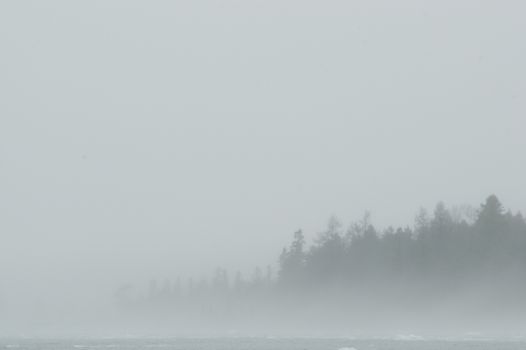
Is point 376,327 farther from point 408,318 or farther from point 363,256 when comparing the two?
point 363,256

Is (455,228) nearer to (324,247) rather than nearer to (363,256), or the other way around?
(363,256)

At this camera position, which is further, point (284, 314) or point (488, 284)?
point (284, 314)

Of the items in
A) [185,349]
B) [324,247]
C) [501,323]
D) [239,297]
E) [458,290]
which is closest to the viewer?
[185,349]

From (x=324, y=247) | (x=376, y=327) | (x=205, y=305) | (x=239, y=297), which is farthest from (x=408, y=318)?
(x=205, y=305)

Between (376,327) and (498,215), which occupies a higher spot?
(498,215)

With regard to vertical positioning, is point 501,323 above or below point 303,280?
below

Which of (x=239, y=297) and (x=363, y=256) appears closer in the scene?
(x=363, y=256)

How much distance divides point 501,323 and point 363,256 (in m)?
22.3

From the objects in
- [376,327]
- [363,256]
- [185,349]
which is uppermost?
[363,256]

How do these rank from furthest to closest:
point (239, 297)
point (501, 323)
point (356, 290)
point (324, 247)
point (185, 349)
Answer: point (239, 297), point (324, 247), point (356, 290), point (501, 323), point (185, 349)

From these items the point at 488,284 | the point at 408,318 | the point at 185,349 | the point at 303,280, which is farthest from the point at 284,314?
the point at 185,349

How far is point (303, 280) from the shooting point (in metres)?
123

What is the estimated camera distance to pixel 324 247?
396ft

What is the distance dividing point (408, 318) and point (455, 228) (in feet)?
28.3
